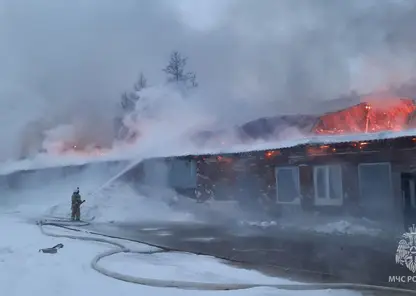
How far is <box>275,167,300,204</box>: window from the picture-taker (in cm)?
1544

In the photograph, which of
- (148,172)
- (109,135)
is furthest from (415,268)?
(109,135)

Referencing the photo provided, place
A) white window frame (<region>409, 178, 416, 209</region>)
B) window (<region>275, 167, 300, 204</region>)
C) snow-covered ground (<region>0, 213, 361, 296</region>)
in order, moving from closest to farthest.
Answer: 1. snow-covered ground (<region>0, 213, 361, 296</region>)
2. white window frame (<region>409, 178, 416, 209</region>)
3. window (<region>275, 167, 300, 204</region>)

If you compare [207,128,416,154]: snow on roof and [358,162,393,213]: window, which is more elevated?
[207,128,416,154]: snow on roof

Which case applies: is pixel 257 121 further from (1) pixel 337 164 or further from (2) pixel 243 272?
(2) pixel 243 272

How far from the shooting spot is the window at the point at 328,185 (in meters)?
14.2

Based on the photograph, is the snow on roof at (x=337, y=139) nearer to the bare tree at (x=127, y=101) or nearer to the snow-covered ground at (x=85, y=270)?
the snow-covered ground at (x=85, y=270)

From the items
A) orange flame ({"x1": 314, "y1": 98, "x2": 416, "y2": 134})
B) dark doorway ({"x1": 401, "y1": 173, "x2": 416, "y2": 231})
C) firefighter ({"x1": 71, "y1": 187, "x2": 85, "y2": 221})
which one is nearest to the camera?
dark doorway ({"x1": 401, "y1": 173, "x2": 416, "y2": 231})

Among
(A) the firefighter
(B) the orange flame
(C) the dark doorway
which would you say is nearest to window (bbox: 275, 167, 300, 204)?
(C) the dark doorway

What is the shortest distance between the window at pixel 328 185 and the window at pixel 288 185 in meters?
0.77

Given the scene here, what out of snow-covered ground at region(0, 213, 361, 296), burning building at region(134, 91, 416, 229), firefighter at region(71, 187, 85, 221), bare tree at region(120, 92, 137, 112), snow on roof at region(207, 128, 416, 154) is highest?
bare tree at region(120, 92, 137, 112)

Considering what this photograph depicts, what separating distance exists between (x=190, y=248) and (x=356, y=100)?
1211 cm

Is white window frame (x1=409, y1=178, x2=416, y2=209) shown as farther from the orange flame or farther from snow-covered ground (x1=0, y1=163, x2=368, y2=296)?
snow-covered ground (x1=0, y1=163, x2=368, y2=296)

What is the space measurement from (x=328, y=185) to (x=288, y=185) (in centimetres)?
163

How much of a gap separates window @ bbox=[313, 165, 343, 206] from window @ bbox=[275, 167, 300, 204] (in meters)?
0.77
